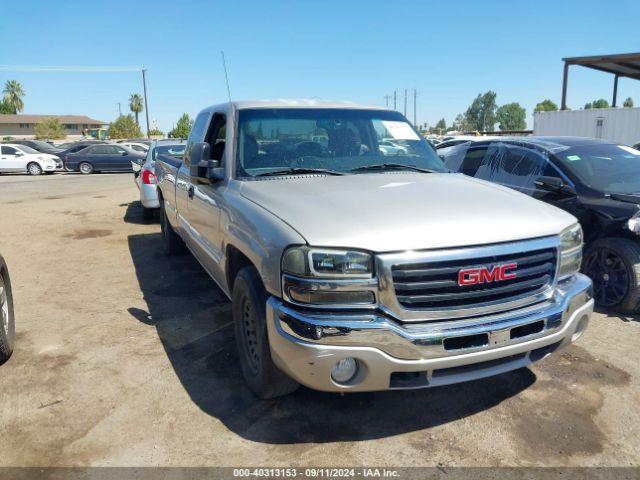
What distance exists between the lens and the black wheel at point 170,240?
7199 mm

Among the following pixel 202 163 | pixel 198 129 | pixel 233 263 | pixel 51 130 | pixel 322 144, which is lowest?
pixel 233 263

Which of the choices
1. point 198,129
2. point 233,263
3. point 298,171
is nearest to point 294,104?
point 298,171

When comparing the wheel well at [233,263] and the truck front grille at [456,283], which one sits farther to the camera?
the wheel well at [233,263]

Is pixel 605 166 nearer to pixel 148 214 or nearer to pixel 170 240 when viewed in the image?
pixel 170 240

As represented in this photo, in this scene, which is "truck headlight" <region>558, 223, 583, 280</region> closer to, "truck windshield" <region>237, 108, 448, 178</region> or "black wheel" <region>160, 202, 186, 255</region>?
"truck windshield" <region>237, 108, 448, 178</region>

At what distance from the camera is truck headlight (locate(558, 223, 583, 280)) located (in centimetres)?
308

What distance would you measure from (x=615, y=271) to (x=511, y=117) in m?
157

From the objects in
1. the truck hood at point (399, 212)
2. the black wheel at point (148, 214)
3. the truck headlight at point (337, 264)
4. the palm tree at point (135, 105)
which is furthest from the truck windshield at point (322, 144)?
the palm tree at point (135, 105)

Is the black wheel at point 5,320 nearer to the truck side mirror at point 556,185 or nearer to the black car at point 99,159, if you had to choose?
the truck side mirror at point 556,185

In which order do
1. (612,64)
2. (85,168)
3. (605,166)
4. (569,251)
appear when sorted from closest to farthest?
(569,251) → (605,166) → (612,64) → (85,168)

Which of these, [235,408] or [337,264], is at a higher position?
[337,264]

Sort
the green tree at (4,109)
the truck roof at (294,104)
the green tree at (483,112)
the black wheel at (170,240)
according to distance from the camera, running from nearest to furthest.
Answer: the truck roof at (294,104) → the black wheel at (170,240) → the green tree at (4,109) → the green tree at (483,112)

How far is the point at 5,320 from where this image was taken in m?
3.98

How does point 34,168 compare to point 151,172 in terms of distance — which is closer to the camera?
point 151,172
